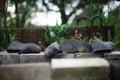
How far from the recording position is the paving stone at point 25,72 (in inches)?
86.8

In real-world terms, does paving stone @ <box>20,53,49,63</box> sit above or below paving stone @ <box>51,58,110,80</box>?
below

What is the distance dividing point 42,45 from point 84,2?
40.8ft

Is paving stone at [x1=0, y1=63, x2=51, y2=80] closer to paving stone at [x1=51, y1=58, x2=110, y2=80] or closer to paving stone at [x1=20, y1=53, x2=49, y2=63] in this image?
paving stone at [x1=51, y1=58, x2=110, y2=80]

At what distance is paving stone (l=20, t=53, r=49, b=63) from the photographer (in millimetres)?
3334


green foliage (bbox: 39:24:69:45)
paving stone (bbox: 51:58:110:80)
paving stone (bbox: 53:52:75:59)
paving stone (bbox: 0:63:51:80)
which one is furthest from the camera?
green foliage (bbox: 39:24:69:45)

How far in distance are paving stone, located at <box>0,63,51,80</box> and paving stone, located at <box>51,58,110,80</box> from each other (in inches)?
8.8

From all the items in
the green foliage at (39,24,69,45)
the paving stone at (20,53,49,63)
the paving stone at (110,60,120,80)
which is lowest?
the paving stone at (20,53,49,63)

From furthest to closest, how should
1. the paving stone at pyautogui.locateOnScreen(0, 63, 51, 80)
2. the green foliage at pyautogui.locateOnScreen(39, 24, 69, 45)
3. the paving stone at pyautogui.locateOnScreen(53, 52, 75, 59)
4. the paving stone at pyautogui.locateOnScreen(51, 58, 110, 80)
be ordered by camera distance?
the green foliage at pyautogui.locateOnScreen(39, 24, 69, 45)
the paving stone at pyautogui.locateOnScreen(53, 52, 75, 59)
the paving stone at pyautogui.locateOnScreen(0, 63, 51, 80)
the paving stone at pyautogui.locateOnScreen(51, 58, 110, 80)

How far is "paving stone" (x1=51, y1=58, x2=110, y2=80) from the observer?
199 centimetres

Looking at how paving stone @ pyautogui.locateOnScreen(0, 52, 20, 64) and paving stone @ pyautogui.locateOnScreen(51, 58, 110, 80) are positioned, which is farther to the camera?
paving stone @ pyautogui.locateOnScreen(0, 52, 20, 64)

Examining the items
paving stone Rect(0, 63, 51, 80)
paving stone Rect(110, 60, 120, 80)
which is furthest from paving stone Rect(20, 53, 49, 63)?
paving stone Rect(110, 60, 120, 80)

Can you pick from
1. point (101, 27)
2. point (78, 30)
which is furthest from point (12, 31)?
point (101, 27)

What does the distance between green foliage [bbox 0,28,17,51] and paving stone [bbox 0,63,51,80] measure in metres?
2.19

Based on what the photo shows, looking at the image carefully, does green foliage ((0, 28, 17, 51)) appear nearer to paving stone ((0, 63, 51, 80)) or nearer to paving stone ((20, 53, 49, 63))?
paving stone ((20, 53, 49, 63))
